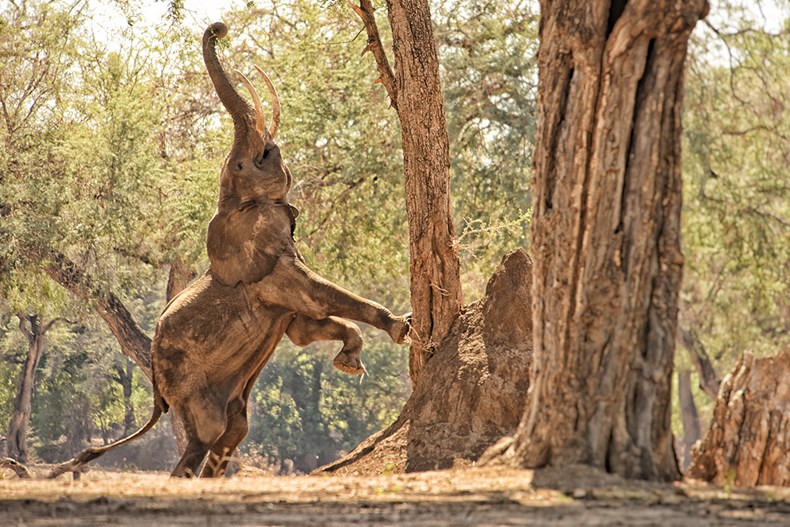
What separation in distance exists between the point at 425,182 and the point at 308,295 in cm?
137

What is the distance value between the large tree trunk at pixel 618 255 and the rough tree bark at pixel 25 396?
22230 millimetres

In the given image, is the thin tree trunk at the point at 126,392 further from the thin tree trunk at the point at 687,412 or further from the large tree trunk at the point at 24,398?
the thin tree trunk at the point at 687,412

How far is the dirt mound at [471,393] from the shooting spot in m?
9.20

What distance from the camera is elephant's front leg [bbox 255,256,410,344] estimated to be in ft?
31.5

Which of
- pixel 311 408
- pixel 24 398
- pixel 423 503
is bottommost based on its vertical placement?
Answer: pixel 423 503

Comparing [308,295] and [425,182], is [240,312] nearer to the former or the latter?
[308,295]

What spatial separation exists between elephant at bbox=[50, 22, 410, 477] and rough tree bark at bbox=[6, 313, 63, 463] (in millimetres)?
17924

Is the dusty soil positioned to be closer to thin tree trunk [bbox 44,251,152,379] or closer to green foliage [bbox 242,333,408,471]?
thin tree trunk [bbox 44,251,152,379]

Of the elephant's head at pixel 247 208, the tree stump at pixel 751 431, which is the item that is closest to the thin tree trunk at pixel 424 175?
the elephant's head at pixel 247 208

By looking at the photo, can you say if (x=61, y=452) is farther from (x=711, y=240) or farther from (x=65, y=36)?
(x=711, y=240)

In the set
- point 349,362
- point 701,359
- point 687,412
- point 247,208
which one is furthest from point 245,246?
point 687,412

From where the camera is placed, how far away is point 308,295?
31.6 ft

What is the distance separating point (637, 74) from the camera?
19.3 feet

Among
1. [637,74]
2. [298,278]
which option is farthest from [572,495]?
[298,278]
